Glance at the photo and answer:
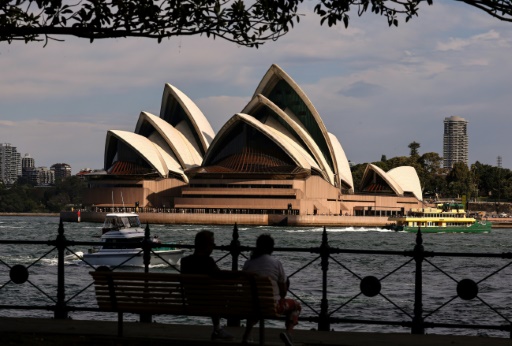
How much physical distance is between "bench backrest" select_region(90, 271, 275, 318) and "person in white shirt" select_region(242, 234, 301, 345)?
0.21 meters

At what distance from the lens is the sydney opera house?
119 meters

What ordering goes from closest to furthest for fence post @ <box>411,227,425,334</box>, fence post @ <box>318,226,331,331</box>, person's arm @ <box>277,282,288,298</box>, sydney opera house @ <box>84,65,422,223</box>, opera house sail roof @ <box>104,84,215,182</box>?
person's arm @ <box>277,282,288,298</box>
fence post @ <box>411,227,425,334</box>
fence post @ <box>318,226,331,331</box>
sydney opera house @ <box>84,65,422,223</box>
opera house sail roof @ <box>104,84,215,182</box>

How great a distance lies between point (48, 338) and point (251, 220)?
114 meters

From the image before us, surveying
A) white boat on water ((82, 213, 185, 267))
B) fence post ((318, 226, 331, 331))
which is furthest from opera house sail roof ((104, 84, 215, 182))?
fence post ((318, 226, 331, 331))

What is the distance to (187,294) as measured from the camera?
10781mm

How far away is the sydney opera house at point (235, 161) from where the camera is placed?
11931 centimetres

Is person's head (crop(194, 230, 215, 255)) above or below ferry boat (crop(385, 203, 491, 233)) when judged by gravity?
above

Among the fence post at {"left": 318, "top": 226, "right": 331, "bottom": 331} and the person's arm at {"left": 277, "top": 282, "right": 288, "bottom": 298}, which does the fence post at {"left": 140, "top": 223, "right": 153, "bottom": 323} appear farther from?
the person's arm at {"left": 277, "top": 282, "right": 288, "bottom": 298}

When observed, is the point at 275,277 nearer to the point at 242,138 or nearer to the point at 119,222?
the point at 119,222

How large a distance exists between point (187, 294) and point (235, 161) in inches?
4452

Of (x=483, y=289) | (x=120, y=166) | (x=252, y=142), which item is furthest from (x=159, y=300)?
(x=120, y=166)

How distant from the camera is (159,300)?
35.9ft

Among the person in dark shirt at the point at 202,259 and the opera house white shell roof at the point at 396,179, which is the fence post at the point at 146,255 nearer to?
the person in dark shirt at the point at 202,259

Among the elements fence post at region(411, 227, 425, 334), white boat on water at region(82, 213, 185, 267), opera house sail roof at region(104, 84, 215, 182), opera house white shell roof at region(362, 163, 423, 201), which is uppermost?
opera house sail roof at region(104, 84, 215, 182)
